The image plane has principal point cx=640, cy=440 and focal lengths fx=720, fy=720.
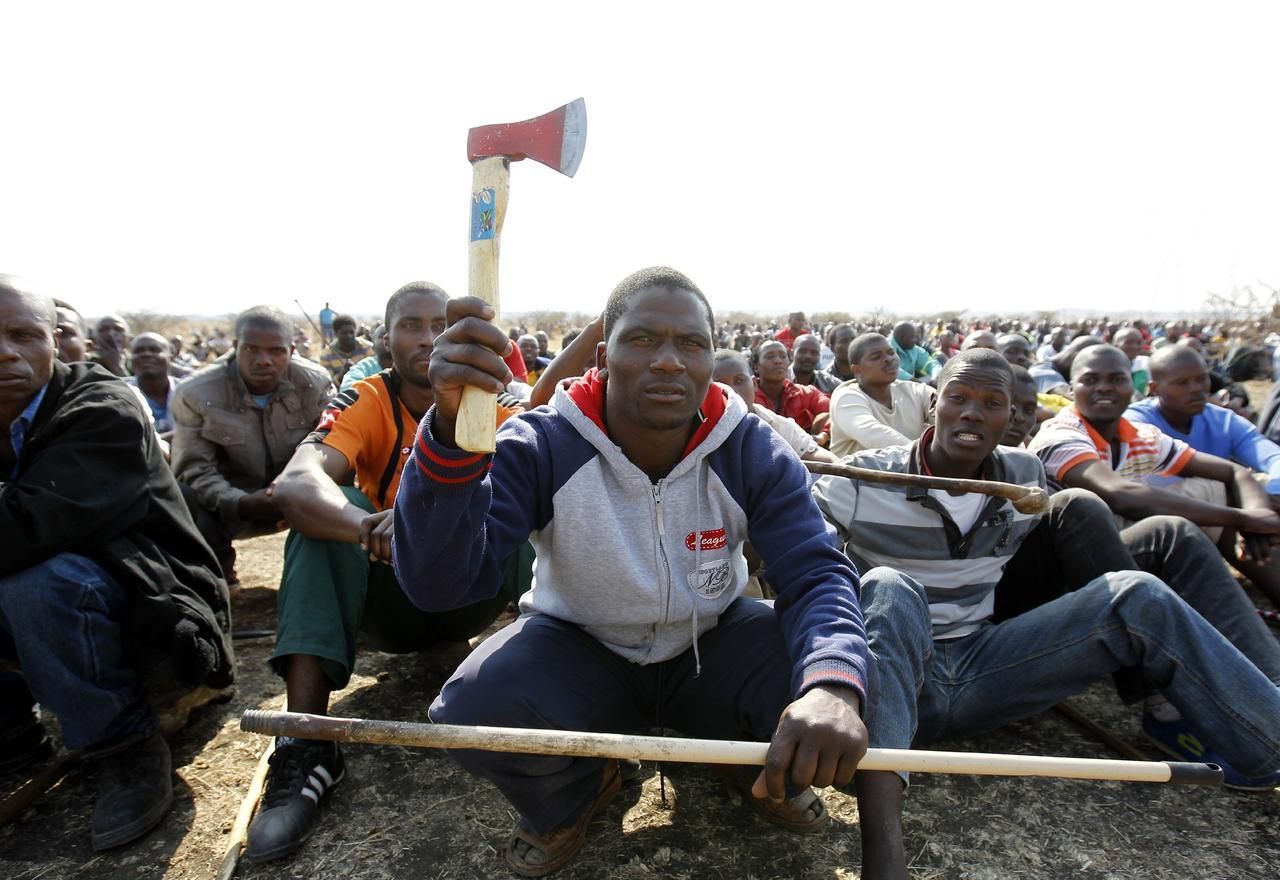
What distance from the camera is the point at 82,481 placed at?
6.97 ft

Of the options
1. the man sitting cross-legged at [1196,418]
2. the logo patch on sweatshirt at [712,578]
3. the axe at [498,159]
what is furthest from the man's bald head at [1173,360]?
the axe at [498,159]

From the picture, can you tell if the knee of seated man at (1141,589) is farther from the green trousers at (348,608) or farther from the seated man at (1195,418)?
Result: the seated man at (1195,418)

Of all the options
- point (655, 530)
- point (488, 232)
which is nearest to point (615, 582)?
point (655, 530)

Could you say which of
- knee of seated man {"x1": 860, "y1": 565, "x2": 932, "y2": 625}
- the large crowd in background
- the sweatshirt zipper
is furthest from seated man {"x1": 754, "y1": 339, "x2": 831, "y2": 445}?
the sweatshirt zipper

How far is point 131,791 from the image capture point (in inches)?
81.6

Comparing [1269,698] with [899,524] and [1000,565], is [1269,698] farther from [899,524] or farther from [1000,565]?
[899,524]

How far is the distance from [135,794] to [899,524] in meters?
2.47

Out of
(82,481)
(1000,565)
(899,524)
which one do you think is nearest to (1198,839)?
(1000,565)

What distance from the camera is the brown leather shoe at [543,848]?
182 centimetres

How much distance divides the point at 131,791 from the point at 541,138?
215cm

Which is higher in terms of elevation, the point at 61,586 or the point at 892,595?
the point at 892,595

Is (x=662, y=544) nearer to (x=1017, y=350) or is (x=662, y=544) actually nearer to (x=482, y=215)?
(x=482, y=215)

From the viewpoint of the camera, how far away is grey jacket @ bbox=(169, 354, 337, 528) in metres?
3.61

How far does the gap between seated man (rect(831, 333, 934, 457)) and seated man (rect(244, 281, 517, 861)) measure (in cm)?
276
